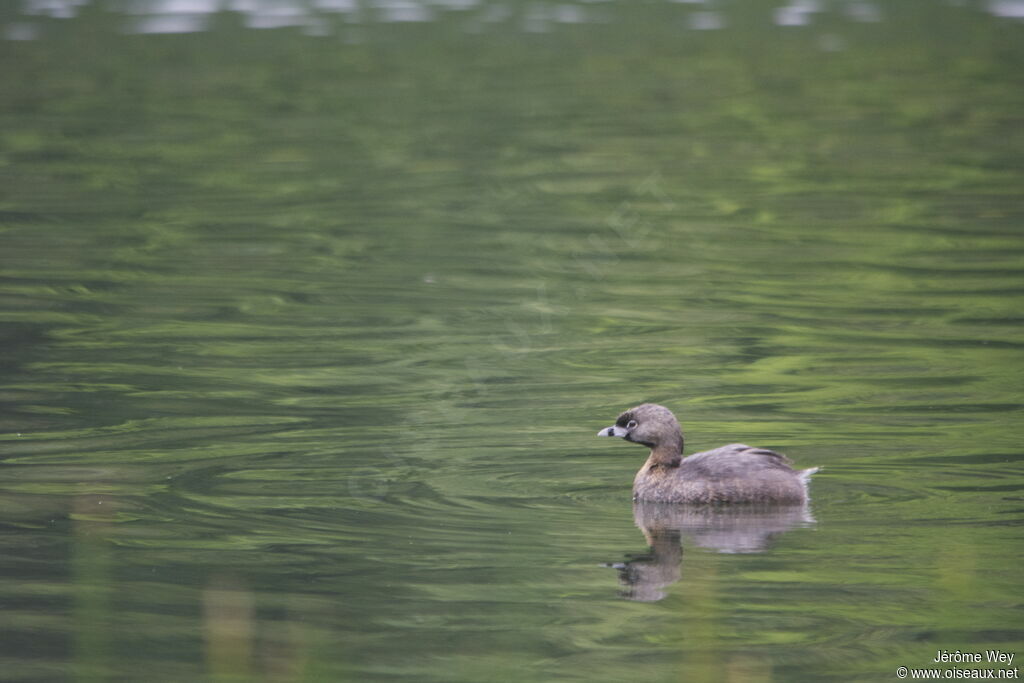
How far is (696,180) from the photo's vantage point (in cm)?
2109

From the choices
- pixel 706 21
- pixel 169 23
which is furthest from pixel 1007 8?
pixel 169 23

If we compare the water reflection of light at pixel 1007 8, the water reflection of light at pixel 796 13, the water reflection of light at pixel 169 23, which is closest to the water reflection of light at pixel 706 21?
the water reflection of light at pixel 796 13

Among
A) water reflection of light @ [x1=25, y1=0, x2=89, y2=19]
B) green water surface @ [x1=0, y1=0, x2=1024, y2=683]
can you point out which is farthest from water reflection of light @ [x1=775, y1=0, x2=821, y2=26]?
water reflection of light @ [x1=25, y1=0, x2=89, y2=19]

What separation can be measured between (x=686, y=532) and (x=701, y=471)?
489mm

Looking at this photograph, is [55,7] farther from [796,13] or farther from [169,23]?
[796,13]

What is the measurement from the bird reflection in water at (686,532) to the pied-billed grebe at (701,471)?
6 cm

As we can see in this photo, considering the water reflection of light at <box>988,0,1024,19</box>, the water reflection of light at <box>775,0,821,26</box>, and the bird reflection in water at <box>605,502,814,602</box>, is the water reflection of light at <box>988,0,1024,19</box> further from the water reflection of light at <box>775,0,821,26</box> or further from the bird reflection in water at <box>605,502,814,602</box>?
the bird reflection in water at <box>605,502,814,602</box>

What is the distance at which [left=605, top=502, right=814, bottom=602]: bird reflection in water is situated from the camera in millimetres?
8219

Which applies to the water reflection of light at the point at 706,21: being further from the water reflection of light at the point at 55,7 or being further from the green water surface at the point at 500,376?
the water reflection of light at the point at 55,7

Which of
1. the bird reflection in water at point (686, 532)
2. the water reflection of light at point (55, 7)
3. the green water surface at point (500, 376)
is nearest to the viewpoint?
the green water surface at point (500, 376)

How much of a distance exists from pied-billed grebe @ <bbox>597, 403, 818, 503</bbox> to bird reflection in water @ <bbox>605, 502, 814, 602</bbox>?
0.06 m

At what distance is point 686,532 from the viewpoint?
9062 millimetres

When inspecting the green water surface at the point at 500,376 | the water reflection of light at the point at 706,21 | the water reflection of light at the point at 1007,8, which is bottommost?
the water reflection of light at the point at 1007,8

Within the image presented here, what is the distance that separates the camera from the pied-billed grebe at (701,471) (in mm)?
9211
